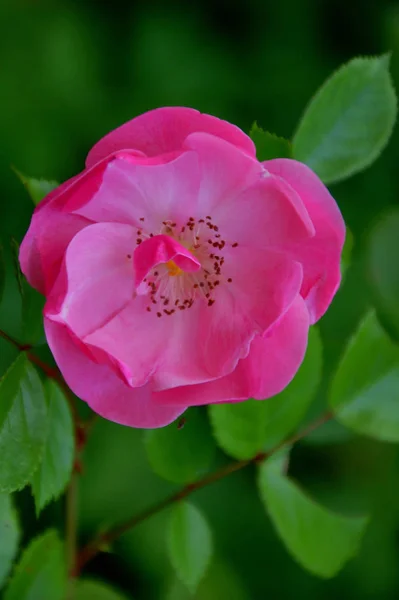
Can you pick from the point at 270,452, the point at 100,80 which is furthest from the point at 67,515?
the point at 100,80

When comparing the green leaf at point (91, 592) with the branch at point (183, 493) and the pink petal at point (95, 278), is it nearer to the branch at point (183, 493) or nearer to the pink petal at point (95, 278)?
the branch at point (183, 493)

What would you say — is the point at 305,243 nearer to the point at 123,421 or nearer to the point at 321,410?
the point at 123,421

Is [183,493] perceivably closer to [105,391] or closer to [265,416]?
[265,416]

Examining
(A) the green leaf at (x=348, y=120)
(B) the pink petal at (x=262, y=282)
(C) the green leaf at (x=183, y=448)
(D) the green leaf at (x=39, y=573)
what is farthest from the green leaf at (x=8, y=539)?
(A) the green leaf at (x=348, y=120)

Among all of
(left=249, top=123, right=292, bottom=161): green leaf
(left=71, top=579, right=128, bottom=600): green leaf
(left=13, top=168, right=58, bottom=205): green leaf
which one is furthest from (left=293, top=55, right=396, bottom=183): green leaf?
(left=71, top=579, right=128, bottom=600): green leaf

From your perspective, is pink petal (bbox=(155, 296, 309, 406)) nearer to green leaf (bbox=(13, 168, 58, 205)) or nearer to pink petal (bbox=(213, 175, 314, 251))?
pink petal (bbox=(213, 175, 314, 251))

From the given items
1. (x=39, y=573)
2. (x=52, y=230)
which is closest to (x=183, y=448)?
(x=39, y=573)
